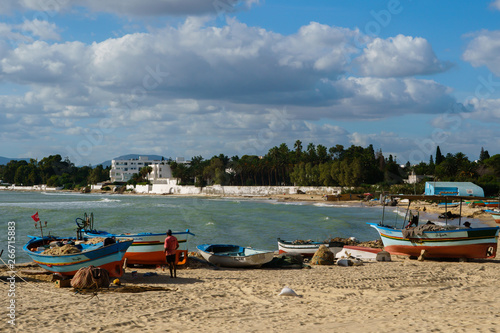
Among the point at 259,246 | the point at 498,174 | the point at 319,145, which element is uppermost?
the point at 319,145

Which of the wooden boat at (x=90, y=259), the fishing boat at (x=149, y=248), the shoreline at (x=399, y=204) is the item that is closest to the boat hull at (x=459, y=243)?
the fishing boat at (x=149, y=248)

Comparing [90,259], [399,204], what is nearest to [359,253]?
[90,259]

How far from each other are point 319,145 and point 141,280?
4852 inches

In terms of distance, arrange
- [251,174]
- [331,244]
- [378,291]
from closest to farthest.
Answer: [378,291], [331,244], [251,174]

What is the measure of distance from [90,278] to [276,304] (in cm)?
529

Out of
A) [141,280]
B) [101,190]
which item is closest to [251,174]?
[101,190]

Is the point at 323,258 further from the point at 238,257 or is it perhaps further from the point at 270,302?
the point at 270,302

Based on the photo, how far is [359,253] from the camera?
71.3 feet

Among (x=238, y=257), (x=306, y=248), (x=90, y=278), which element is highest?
(x=90, y=278)

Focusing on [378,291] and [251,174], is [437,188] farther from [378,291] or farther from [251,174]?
[251,174]

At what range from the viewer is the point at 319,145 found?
447ft

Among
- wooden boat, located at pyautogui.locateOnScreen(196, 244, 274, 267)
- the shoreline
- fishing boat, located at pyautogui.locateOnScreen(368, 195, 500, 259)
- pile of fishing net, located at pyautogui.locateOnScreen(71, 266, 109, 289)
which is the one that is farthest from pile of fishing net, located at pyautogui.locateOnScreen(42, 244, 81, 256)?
the shoreline

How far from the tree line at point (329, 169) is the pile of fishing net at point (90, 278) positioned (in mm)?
74431

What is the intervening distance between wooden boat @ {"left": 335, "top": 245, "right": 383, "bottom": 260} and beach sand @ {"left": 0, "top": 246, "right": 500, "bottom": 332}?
393cm
